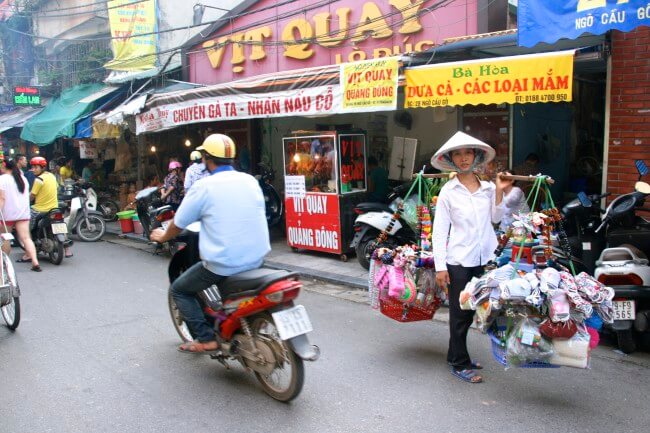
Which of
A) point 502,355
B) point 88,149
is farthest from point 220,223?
point 88,149

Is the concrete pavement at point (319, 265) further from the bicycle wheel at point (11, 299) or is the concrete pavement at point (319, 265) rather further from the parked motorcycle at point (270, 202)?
the bicycle wheel at point (11, 299)

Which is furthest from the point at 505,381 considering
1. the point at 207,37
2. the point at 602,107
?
the point at 207,37

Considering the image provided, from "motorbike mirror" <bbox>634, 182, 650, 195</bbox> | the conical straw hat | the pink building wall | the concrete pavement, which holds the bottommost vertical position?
the concrete pavement

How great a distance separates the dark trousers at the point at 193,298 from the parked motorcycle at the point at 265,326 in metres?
0.07

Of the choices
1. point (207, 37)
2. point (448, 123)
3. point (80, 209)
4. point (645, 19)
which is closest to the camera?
point (645, 19)

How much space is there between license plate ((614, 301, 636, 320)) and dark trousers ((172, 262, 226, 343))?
3154 mm

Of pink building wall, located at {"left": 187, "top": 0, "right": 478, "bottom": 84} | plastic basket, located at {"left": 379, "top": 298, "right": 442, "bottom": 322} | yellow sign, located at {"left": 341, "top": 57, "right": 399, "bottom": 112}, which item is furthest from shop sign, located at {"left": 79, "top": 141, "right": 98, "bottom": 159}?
plastic basket, located at {"left": 379, "top": 298, "right": 442, "bottom": 322}

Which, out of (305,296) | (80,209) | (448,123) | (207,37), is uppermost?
(207,37)

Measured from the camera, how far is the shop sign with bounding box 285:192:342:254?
8.65m

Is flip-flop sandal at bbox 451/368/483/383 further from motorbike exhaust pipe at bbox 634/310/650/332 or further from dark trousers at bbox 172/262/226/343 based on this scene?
dark trousers at bbox 172/262/226/343

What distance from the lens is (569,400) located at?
3773 millimetres

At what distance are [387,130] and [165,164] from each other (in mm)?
7075

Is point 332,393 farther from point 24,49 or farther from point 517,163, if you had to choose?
point 24,49

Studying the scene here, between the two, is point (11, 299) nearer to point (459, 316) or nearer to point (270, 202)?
point (459, 316)
